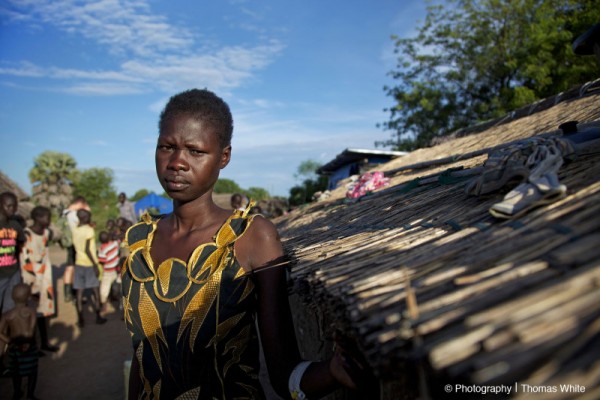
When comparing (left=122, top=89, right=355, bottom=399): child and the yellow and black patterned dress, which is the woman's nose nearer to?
(left=122, top=89, right=355, bottom=399): child

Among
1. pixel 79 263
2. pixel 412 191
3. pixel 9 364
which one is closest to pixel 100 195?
pixel 79 263

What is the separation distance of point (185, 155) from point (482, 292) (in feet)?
4.28

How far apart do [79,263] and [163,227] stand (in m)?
6.89

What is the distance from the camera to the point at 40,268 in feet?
21.9

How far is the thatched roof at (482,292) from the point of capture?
0.81 meters

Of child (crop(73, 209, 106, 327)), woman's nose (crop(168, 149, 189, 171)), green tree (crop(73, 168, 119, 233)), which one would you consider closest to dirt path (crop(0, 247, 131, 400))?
child (crop(73, 209, 106, 327))

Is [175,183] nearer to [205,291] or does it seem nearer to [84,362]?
[205,291]

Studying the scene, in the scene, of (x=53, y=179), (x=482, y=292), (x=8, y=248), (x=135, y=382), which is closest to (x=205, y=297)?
(x=135, y=382)

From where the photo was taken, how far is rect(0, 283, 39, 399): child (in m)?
4.86

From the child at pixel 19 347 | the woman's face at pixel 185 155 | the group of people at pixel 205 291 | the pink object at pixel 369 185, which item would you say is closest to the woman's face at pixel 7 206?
the child at pixel 19 347

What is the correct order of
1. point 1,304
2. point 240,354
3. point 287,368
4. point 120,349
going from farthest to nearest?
point 120,349
point 1,304
point 240,354
point 287,368

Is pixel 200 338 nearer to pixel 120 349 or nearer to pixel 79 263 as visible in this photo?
pixel 120 349

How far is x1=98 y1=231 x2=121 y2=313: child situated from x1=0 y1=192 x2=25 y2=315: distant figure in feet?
7.46

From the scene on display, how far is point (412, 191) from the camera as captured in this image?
327 cm
